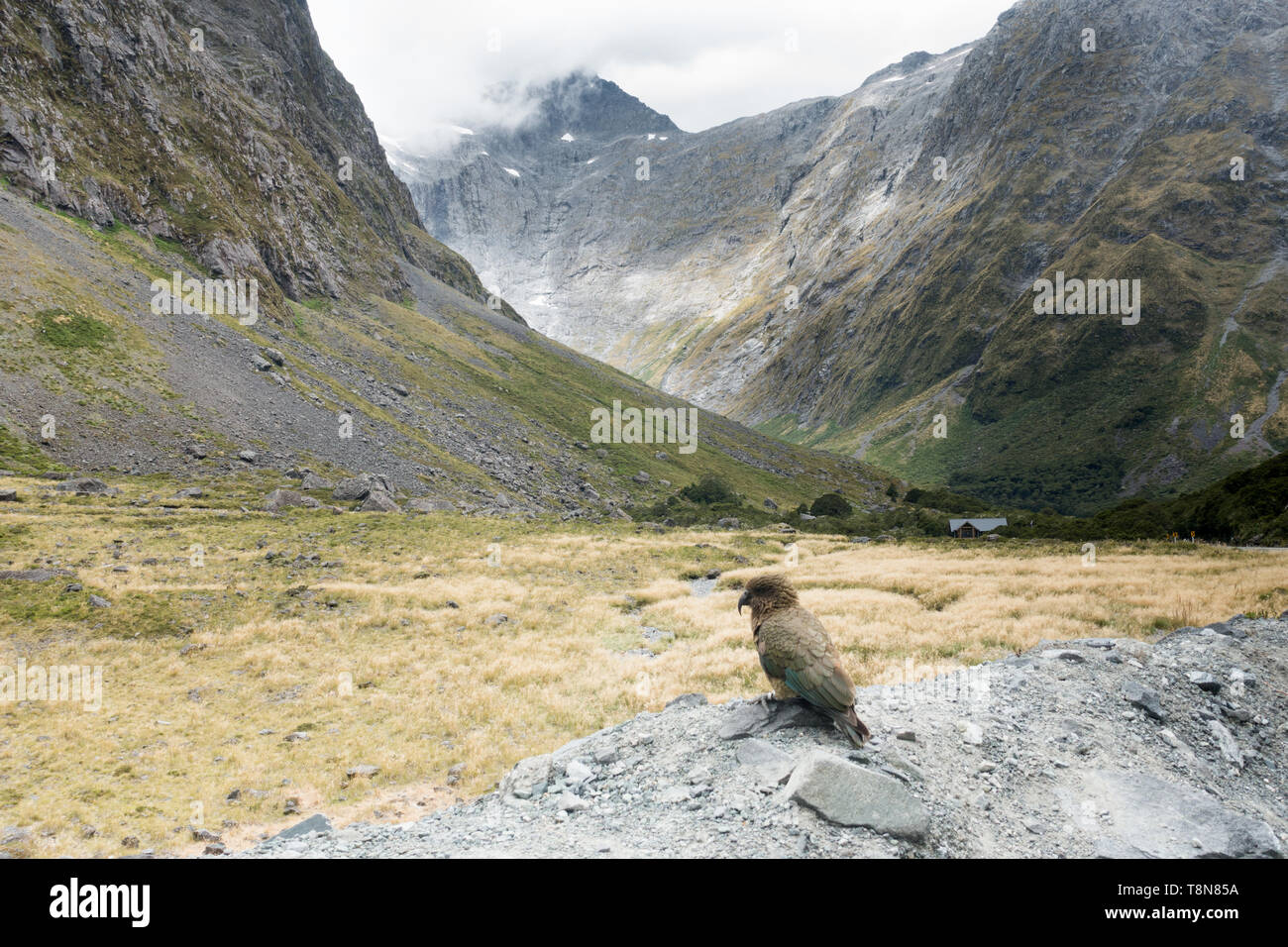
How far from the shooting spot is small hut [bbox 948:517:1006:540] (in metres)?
60.4

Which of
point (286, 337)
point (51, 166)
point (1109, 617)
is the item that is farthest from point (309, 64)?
point (1109, 617)

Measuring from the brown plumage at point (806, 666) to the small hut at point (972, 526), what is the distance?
57933 mm

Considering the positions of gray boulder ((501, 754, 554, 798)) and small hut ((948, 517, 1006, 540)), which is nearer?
gray boulder ((501, 754, 554, 798))

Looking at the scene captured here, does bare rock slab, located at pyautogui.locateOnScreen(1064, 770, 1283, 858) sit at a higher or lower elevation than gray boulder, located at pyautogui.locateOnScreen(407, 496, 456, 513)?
lower

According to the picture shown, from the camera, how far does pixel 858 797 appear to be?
6203 mm

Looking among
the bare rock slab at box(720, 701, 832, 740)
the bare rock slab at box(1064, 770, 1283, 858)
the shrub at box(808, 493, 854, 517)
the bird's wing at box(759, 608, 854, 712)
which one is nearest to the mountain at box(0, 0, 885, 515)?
the shrub at box(808, 493, 854, 517)

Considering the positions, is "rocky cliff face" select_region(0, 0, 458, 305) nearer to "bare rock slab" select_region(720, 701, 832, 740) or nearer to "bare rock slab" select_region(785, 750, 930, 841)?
"bare rock slab" select_region(720, 701, 832, 740)

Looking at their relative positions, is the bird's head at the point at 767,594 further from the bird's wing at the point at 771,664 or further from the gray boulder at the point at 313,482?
the gray boulder at the point at 313,482

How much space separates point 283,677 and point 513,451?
193 feet

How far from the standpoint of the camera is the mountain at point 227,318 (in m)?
45.2

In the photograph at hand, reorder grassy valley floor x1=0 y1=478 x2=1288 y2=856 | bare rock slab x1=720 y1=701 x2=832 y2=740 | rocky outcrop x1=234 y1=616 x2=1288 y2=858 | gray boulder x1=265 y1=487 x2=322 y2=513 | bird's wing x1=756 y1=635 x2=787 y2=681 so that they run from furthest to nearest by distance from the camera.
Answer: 1. gray boulder x1=265 y1=487 x2=322 y2=513
2. grassy valley floor x1=0 y1=478 x2=1288 y2=856
3. bare rock slab x1=720 y1=701 x2=832 y2=740
4. bird's wing x1=756 y1=635 x2=787 y2=681
5. rocky outcrop x1=234 y1=616 x2=1288 y2=858

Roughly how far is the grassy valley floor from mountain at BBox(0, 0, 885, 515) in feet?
49.3

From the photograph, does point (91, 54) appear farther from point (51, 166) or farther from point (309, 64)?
point (309, 64)

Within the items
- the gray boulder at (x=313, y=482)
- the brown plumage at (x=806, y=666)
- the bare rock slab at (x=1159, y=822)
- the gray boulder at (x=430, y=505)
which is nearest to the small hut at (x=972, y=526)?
the gray boulder at (x=430, y=505)
